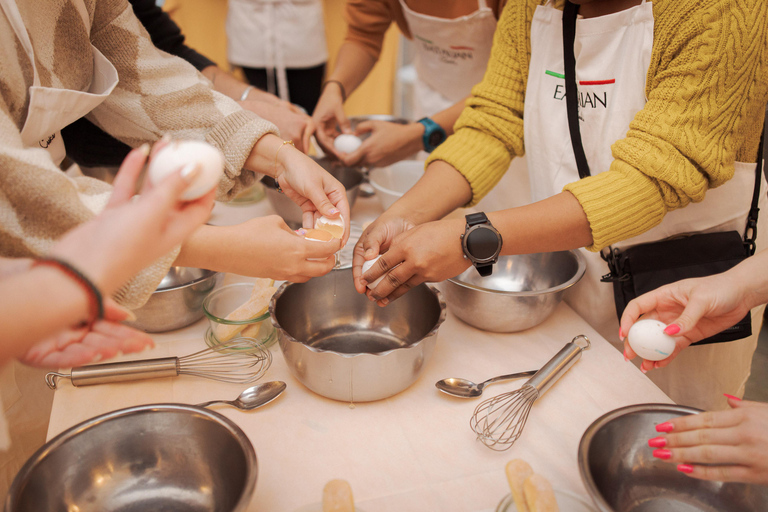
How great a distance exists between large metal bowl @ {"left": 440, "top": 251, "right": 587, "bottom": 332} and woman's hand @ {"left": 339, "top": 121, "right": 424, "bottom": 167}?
1.97 ft

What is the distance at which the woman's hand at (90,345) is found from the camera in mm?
543

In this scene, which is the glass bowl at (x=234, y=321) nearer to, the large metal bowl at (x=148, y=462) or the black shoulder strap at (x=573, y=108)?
the large metal bowl at (x=148, y=462)

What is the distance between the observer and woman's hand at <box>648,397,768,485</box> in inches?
28.1

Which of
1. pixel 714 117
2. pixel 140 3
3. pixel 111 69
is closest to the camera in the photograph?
pixel 714 117

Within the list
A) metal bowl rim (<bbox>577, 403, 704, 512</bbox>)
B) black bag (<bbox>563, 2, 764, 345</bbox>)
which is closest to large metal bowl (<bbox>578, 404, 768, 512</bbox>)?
metal bowl rim (<bbox>577, 403, 704, 512</bbox>)

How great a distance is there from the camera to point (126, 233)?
0.50m

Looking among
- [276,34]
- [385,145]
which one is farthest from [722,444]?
[276,34]

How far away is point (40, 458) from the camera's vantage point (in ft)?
2.44

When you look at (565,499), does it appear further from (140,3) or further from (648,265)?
(140,3)

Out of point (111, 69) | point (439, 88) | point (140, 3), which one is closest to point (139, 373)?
point (111, 69)

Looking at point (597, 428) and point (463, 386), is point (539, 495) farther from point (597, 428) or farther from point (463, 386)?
point (463, 386)

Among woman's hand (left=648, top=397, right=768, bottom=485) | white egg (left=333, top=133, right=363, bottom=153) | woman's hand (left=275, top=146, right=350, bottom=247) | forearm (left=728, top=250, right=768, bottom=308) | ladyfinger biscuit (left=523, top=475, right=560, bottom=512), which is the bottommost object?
ladyfinger biscuit (left=523, top=475, right=560, bottom=512)

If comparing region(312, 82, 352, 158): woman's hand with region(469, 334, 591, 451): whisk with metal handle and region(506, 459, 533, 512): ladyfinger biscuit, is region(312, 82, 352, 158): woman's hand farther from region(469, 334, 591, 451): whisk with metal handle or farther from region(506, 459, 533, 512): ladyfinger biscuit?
region(506, 459, 533, 512): ladyfinger biscuit

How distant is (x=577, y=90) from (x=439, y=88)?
1136mm
